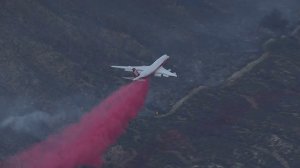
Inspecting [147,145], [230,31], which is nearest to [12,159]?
[147,145]

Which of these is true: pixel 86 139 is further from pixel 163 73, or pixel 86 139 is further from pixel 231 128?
pixel 163 73

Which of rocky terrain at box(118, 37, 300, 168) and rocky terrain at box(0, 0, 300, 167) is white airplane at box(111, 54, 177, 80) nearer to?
rocky terrain at box(0, 0, 300, 167)

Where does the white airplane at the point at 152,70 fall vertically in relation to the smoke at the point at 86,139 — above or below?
above

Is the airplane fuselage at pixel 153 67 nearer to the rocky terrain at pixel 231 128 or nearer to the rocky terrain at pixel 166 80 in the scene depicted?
the rocky terrain at pixel 166 80

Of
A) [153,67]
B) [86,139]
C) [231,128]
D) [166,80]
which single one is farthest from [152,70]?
[86,139]

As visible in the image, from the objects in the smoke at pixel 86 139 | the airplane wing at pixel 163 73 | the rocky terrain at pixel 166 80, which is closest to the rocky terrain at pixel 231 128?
the rocky terrain at pixel 166 80

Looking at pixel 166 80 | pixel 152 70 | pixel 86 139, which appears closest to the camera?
pixel 86 139

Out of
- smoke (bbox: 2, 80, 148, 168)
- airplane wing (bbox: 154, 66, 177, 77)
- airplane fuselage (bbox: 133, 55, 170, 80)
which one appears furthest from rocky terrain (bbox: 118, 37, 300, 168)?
airplane fuselage (bbox: 133, 55, 170, 80)
